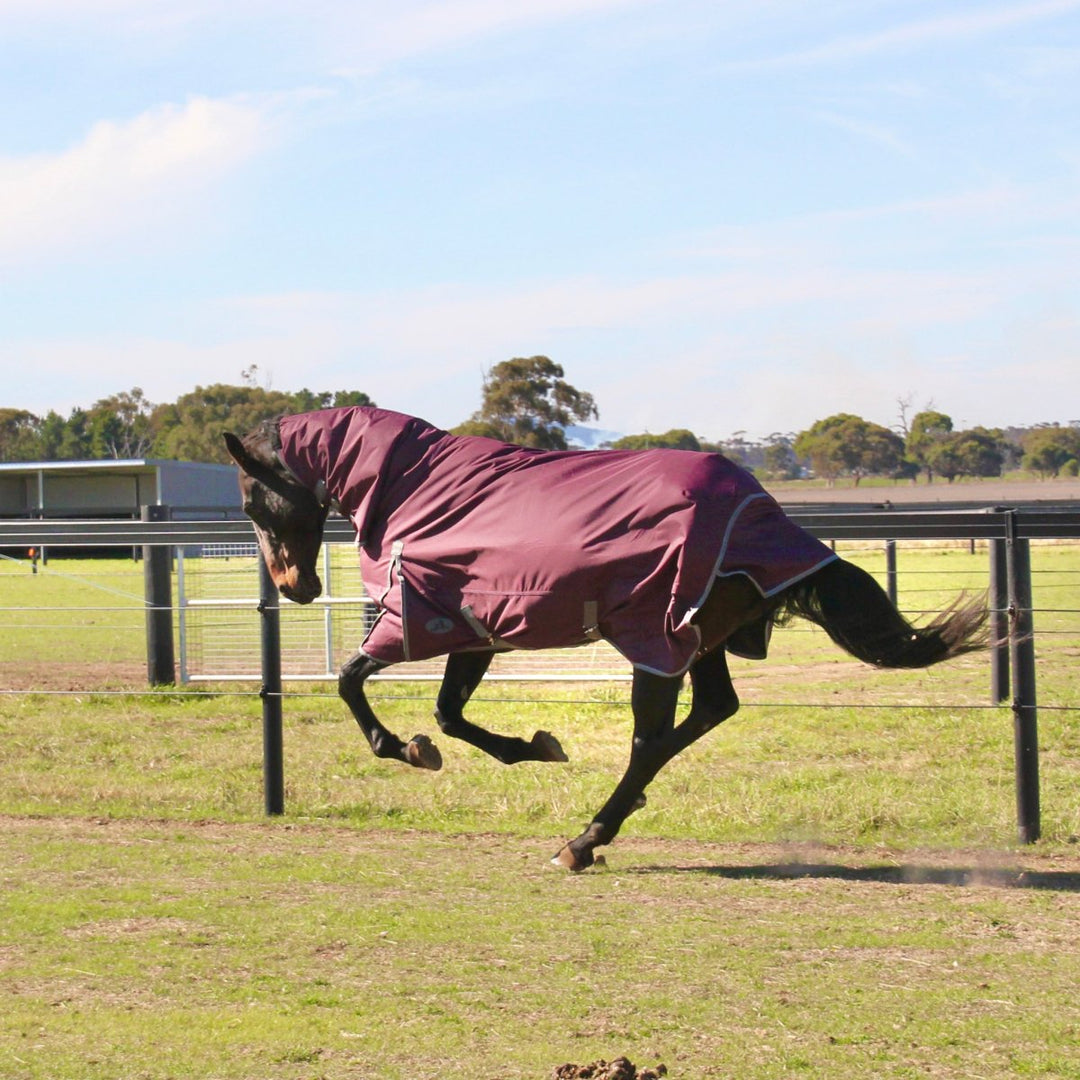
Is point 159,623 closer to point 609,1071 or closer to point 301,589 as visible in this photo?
point 301,589

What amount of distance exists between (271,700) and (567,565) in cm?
250

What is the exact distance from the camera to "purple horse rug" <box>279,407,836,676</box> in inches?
201

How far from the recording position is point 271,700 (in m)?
7.04

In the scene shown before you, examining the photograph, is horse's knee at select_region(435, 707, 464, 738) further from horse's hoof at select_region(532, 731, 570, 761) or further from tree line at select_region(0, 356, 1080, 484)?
tree line at select_region(0, 356, 1080, 484)

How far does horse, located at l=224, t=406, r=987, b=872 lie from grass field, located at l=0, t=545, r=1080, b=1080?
26.9 inches

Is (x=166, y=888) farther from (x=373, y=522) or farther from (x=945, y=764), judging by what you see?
(x=945, y=764)

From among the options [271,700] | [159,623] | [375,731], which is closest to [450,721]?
[375,731]

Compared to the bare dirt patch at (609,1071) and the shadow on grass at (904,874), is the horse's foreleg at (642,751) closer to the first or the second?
the shadow on grass at (904,874)

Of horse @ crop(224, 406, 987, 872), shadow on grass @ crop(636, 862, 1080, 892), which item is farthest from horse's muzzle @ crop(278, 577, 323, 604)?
shadow on grass @ crop(636, 862, 1080, 892)

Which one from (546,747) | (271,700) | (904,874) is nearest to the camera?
(904,874)

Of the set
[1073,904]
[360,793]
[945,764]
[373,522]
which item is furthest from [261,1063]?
[945,764]

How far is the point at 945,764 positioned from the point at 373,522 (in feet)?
14.2

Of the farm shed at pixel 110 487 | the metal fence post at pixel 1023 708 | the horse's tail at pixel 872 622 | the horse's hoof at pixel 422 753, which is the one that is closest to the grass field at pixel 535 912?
the metal fence post at pixel 1023 708

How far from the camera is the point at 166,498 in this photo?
160 ft
